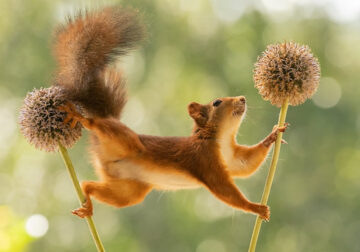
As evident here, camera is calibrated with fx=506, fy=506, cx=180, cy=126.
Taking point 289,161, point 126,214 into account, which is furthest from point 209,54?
point 126,214

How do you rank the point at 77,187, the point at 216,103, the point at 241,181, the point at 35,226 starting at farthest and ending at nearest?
the point at 241,181 → the point at 35,226 → the point at 216,103 → the point at 77,187

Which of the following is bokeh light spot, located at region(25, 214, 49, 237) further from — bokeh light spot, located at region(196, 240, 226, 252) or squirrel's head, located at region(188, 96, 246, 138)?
bokeh light spot, located at region(196, 240, 226, 252)

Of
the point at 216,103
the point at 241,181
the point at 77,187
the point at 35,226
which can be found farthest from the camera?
the point at 241,181

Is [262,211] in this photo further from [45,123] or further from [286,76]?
[45,123]

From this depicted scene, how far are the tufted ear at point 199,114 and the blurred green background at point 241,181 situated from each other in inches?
66.5

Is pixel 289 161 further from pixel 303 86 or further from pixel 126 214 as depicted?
pixel 303 86

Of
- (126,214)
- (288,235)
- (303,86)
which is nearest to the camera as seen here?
(303,86)

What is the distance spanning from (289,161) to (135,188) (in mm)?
2101

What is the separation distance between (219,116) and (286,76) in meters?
Answer: 0.13

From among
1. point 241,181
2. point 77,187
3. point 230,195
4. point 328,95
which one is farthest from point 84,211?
point 328,95

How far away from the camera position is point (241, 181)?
253 cm

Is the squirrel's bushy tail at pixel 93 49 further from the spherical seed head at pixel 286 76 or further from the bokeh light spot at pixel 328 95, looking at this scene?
the bokeh light spot at pixel 328 95

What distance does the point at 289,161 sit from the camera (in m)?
2.72

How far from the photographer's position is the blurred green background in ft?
8.50
